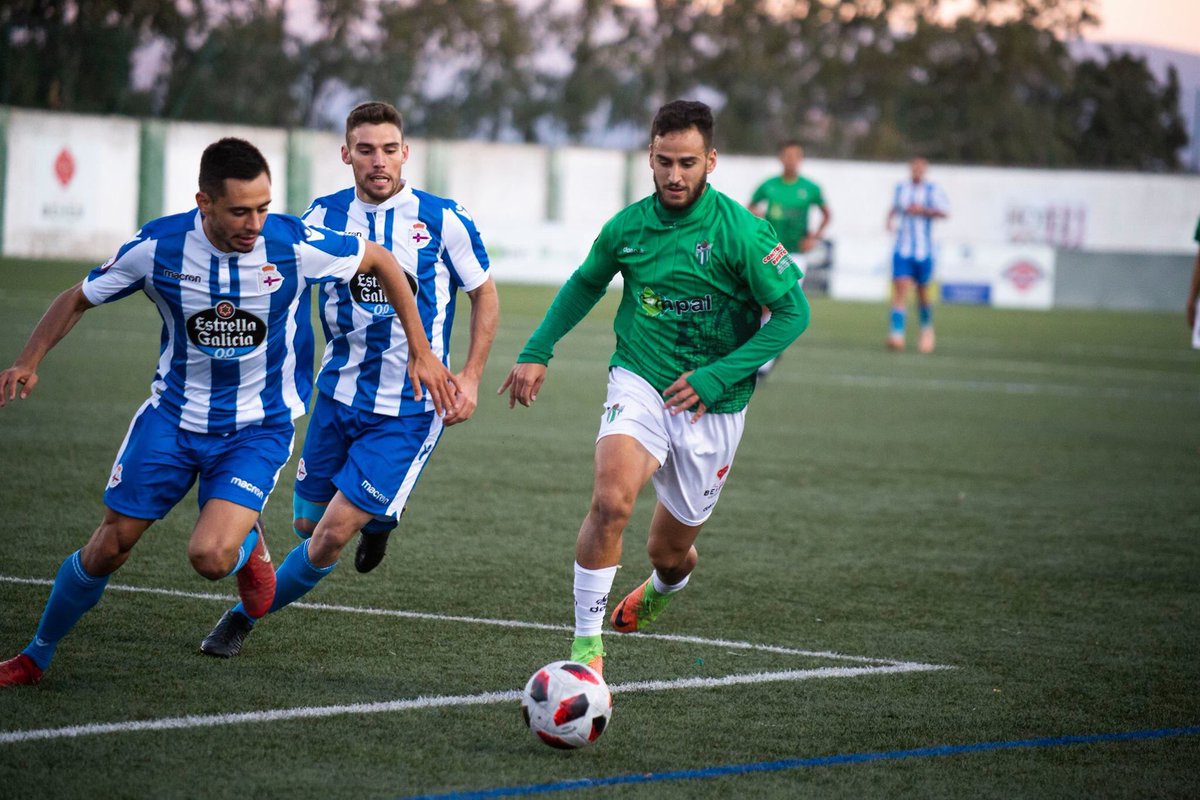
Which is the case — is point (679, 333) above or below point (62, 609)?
above

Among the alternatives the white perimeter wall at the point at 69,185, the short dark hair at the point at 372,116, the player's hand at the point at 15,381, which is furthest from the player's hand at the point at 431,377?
the white perimeter wall at the point at 69,185

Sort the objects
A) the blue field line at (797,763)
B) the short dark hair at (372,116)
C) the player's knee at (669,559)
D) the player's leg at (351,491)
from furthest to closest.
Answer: the short dark hair at (372,116), the player's knee at (669,559), the player's leg at (351,491), the blue field line at (797,763)

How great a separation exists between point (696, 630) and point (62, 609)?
2.32 metres

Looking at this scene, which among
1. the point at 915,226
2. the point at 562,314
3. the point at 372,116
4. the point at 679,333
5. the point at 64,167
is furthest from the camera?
the point at 64,167

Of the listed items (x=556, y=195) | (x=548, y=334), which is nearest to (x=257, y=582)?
(x=548, y=334)

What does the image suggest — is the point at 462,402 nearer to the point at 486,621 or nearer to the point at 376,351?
the point at 376,351

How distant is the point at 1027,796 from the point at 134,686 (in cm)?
267

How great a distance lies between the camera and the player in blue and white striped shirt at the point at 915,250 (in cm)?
1947

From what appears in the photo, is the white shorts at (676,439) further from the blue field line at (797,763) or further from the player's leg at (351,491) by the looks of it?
the blue field line at (797,763)

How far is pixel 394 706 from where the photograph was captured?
190 inches

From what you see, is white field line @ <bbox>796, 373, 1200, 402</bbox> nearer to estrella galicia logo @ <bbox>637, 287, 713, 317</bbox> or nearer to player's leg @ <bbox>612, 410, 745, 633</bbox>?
player's leg @ <bbox>612, 410, 745, 633</bbox>

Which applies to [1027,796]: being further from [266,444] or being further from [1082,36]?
[1082,36]

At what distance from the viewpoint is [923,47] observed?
180 feet

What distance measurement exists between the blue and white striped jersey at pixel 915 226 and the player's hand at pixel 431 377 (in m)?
15.1
